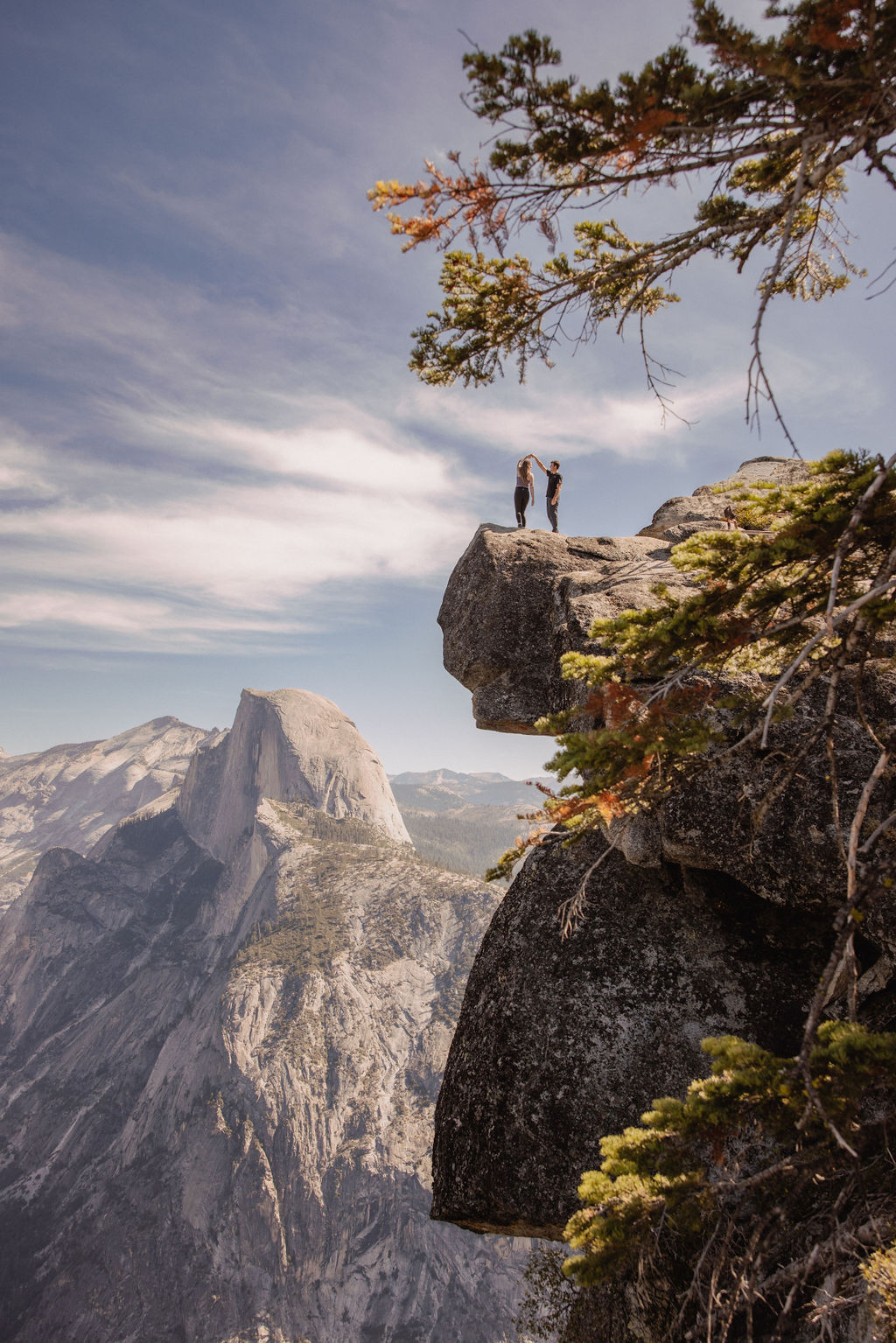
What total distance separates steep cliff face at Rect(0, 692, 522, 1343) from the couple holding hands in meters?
124

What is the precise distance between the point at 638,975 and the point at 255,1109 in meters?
130

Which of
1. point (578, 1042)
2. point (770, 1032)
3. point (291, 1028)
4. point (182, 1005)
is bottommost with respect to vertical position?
point (182, 1005)

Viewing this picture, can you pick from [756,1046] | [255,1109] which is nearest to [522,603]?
[756,1046]

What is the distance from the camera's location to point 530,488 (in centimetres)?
1605

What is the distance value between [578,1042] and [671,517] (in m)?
14.6

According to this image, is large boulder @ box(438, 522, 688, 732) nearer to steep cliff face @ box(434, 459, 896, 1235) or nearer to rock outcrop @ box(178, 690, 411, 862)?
steep cliff face @ box(434, 459, 896, 1235)

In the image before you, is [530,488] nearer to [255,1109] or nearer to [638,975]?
[638,975]

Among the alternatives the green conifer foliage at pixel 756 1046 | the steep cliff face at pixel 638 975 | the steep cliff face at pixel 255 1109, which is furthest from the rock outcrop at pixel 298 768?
the green conifer foliage at pixel 756 1046

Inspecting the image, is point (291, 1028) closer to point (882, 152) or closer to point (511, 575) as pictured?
point (511, 575)

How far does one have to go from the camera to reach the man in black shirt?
51.4 feet

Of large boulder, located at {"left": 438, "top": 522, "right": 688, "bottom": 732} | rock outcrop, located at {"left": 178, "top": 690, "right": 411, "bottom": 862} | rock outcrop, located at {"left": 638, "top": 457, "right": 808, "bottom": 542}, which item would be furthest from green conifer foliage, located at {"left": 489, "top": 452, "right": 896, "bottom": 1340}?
rock outcrop, located at {"left": 178, "top": 690, "right": 411, "bottom": 862}

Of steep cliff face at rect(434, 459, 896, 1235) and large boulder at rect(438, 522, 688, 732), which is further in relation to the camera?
large boulder at rect(438, 522, 688, 732)

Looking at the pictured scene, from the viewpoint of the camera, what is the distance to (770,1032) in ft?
25.7

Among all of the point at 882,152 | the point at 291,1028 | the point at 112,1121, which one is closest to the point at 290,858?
the point at 291,1028
